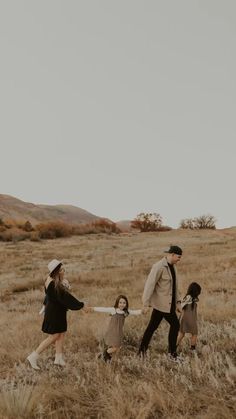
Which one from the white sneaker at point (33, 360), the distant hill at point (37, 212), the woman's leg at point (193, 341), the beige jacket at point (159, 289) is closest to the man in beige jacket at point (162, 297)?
the beige jacket at point (159, 289)

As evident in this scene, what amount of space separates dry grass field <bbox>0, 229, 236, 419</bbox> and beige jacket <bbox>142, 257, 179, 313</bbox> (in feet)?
2.32

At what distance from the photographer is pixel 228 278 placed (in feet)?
47.4

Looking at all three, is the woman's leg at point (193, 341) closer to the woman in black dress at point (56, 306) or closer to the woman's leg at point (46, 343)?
the woman in black dress at point (56, 306)

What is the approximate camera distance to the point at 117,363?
6148 mm

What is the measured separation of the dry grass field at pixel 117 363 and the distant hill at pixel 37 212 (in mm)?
42005

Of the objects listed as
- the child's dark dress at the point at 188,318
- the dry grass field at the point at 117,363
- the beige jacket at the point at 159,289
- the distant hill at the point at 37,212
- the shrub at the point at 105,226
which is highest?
the distant hill at the point at 37,212

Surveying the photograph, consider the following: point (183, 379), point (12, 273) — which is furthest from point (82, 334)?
point (12, 273)

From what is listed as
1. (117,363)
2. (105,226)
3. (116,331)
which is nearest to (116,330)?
(116,331)

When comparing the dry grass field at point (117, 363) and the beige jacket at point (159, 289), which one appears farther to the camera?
the beige jacket at point (159, 289)

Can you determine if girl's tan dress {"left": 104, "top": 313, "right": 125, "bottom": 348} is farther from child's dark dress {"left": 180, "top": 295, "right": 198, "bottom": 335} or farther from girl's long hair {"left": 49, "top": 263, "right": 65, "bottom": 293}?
child's dark dress {"left": 180, "top": 295, "right": 198, "bottom": 335}

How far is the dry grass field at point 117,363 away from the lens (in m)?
4.53

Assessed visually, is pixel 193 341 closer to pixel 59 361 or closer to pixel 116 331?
pixel 116 331

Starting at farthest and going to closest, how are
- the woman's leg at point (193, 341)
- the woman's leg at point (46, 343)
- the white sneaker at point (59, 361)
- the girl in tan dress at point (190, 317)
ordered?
the girl in tan dress at point (190, 317) → the woman's leg at point (193, 341) → the woman's leg at point (46, 343) → the white sneaker at point (59, 361)

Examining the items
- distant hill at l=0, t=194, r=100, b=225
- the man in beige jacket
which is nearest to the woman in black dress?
the man in beige jacket
